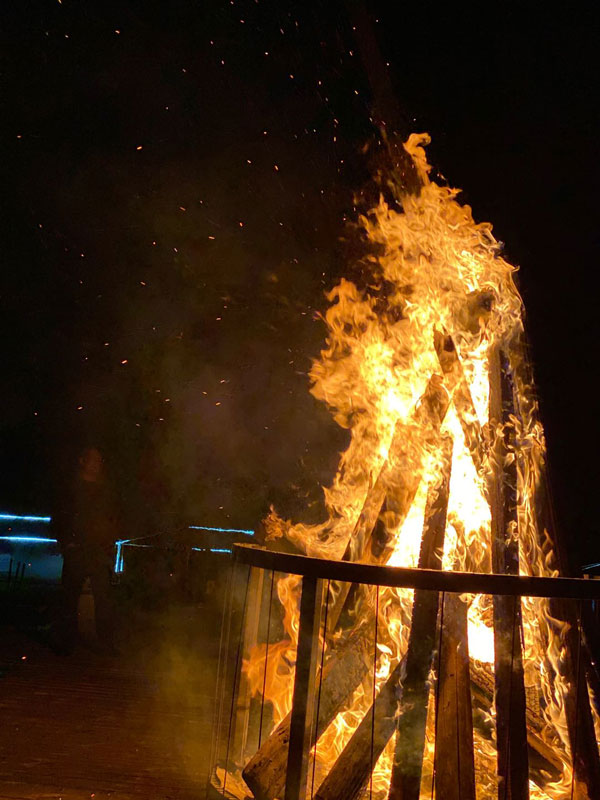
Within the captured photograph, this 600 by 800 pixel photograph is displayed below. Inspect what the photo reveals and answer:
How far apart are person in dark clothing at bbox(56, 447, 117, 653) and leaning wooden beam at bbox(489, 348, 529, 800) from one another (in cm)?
555

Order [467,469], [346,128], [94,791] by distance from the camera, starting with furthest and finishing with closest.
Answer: [346,128] < [467,469] < [94,791]

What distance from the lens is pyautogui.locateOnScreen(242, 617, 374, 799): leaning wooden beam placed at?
276 centimetres

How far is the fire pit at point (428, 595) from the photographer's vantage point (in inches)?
98.3

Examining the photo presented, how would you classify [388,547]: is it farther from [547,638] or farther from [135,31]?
[135,31]

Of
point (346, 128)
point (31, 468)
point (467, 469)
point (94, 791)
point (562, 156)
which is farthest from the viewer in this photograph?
point (31, 468)

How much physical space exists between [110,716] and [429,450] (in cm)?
355

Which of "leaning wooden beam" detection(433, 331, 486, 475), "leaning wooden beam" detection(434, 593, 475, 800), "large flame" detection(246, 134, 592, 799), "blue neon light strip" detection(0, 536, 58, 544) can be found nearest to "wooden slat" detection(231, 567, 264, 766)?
"large flame" detection(246, 134, 592, 799)

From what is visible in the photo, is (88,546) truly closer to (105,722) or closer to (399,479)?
(105,722)

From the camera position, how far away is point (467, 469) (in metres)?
3.82

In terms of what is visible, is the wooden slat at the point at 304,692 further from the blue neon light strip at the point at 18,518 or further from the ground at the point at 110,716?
the blue neon light strip at the point at 18,518

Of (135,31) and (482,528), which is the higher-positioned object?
(135,31)

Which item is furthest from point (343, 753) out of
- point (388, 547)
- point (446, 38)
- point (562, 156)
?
point (446, 38)

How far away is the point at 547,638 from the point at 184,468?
904 centimetres

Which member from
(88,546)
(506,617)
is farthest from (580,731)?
(88,546)
